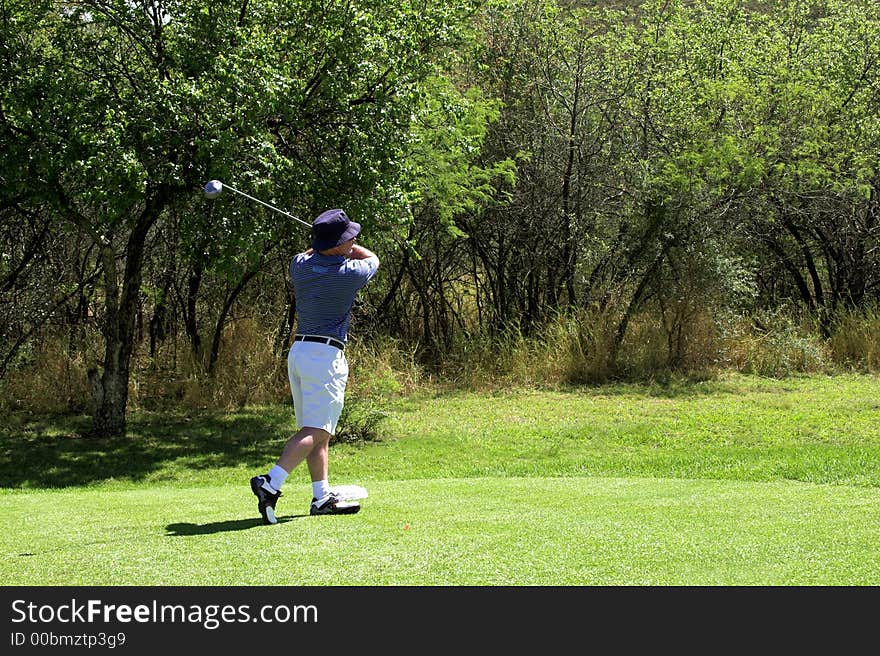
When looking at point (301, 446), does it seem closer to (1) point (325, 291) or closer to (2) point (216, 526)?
(2) point (216, 526)

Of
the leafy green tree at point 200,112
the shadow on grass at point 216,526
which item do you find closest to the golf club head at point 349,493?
the shadow on grass at point 216,526

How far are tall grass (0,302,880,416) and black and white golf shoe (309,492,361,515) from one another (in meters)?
10.1

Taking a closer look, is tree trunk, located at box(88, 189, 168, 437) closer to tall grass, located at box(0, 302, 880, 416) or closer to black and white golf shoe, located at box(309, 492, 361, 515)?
tall grass, located at box(0, 302, 880, 416)

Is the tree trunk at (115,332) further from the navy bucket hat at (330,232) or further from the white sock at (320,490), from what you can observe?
the white sock at (320,490)

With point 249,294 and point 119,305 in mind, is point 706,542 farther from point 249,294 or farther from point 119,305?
point 249,294

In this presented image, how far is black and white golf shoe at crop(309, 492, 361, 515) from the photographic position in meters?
6.77

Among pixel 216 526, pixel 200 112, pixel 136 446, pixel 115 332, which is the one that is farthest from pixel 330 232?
pixel 136 446

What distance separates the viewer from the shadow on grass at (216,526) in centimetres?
609

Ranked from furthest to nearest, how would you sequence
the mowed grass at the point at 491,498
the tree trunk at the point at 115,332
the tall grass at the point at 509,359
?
the tall grass at the point at 509,359 → the tree trunk at the point at 115,332 → the mowed grass at the point at 491,498

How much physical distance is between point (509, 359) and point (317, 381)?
13904 millimetres

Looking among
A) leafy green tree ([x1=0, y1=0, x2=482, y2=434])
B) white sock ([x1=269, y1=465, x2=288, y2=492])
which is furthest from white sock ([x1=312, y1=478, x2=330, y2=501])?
leafy green tree ([x1=0, y1=0, x2=482, y2=434])

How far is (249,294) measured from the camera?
19.5m

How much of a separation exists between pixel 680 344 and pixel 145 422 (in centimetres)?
1059

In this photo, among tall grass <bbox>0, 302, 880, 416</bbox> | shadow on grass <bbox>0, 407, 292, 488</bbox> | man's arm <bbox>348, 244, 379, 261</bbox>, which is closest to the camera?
man's arm <bbox>348, 244, 379, 261</bbox>
